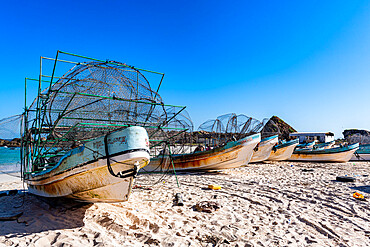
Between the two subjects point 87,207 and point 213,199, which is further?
point 213,199

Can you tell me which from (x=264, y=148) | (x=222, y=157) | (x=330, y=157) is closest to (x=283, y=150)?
(x=264, y=148)

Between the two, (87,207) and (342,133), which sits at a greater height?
(342,133)

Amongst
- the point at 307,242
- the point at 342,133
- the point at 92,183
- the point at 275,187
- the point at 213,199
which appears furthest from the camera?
the point at 342,133

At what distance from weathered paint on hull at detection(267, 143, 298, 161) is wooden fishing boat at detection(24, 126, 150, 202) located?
14877 mm

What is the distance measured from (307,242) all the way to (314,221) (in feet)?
3.42

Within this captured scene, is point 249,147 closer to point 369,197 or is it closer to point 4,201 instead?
point 369,197

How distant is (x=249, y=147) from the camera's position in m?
11.0

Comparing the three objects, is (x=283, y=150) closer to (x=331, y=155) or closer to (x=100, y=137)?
(x=331, y=155)

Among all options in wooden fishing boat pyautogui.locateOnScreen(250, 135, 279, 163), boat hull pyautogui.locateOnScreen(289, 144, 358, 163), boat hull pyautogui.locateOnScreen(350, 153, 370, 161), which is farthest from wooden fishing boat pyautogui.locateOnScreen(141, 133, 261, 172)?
boat hull pyautogui.locateOnScreen(350, 153, 370, 161)

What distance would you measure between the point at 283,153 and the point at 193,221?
14.8 metres

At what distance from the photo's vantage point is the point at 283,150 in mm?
17203

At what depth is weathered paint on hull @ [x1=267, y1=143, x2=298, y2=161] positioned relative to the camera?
17.2 metres

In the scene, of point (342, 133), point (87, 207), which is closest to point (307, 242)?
point (87, 207)

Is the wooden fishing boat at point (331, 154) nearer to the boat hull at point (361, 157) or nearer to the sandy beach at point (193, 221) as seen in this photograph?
the boat hull at point (361, 157)
